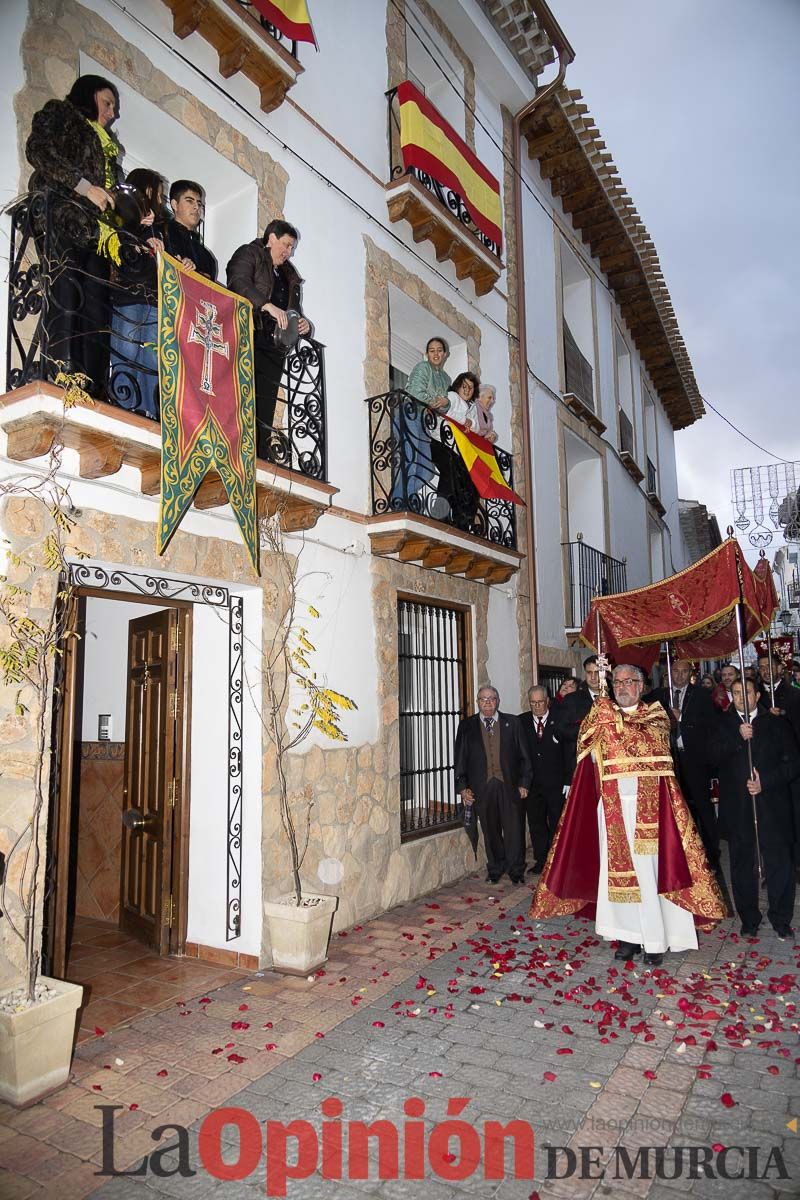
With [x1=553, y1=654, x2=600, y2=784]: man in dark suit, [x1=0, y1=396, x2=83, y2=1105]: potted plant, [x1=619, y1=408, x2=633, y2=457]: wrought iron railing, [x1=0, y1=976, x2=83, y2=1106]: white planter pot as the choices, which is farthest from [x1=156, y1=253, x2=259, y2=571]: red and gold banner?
[x1=619, y1=408, x2=633, y2=457]: wrought iron railing

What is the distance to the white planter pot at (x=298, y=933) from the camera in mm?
5016

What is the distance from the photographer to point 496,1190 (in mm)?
2785

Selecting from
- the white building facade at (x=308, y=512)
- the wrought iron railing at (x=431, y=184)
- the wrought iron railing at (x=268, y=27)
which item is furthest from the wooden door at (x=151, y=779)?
the wrought iron railing at (x=431, y=184)

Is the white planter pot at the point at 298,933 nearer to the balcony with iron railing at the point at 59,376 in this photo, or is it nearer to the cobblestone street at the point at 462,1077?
the cobblestone street at the point at 462,1077

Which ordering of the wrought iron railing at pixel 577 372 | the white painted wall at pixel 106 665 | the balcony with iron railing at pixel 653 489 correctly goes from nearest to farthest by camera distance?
1. the white painted wall at pixel 106 665
2. the wrought iron railing at pixel 577 372
3. the balcony with iron railing at pixel 653 489

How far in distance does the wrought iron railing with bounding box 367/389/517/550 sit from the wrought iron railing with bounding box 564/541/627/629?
3.19 metres

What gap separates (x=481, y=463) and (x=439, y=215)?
A: 2.49 metres

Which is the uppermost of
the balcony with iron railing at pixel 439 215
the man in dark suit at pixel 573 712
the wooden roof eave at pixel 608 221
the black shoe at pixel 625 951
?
the wooden roof eave at pixel 608 221

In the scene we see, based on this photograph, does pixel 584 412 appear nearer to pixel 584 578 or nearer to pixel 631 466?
pixel 584 578

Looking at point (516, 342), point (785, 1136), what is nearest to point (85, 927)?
point (785, 1136)

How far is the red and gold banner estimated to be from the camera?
14.6 ft

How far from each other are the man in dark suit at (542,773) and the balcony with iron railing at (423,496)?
5.15 feet

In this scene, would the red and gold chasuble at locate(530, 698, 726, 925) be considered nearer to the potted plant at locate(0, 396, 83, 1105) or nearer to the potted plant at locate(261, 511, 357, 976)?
the potted plant at locate(261, 511, 357, 976)

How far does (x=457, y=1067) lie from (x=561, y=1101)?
1.82ft
